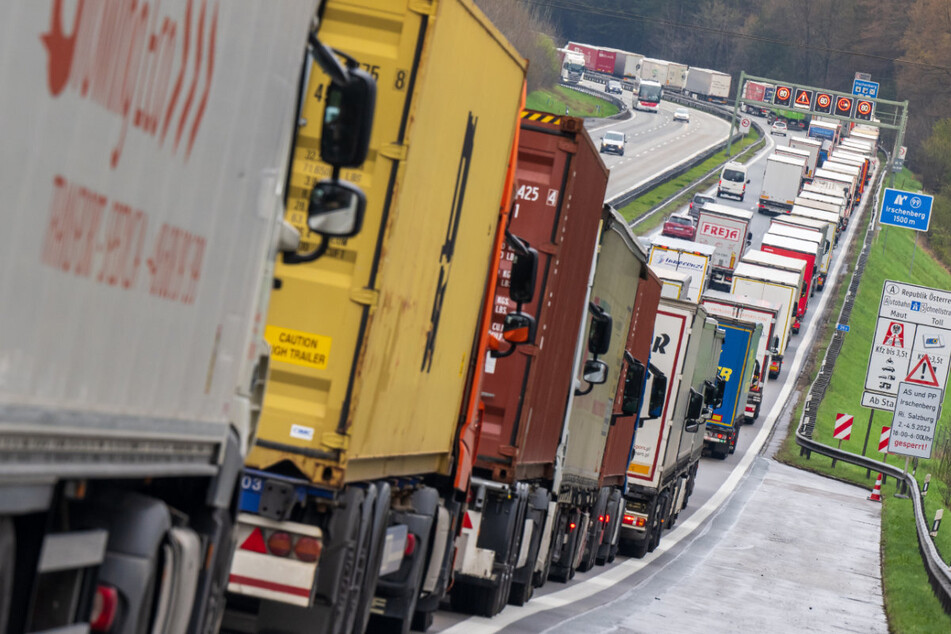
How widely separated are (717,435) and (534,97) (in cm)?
7109

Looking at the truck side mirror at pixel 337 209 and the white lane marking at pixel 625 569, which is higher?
the truck side mirror at pixel 337 209

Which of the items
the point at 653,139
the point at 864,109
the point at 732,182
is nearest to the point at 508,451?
the point at 864,109

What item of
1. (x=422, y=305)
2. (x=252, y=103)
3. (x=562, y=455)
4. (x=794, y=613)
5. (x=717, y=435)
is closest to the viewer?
(x=252, y=103)

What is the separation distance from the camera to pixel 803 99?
9581cm

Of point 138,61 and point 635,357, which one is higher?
point 138,61

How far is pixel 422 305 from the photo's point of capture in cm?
973

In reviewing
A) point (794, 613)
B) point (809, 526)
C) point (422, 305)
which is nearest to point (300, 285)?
point (422, 305)

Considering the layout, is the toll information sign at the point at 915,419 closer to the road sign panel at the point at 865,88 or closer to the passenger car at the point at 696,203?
the passenger car at the point at 696,203

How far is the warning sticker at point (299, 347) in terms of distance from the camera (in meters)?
8.54

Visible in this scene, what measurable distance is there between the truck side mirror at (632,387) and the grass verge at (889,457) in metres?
3.99

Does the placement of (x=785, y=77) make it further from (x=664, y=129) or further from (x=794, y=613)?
(x=794, y=613)

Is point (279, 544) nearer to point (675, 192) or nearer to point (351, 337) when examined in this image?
point (351, 337)

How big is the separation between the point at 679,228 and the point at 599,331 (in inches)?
2636

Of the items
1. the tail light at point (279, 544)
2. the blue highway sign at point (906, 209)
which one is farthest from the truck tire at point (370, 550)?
the blue highway sign at point (906, 209)
